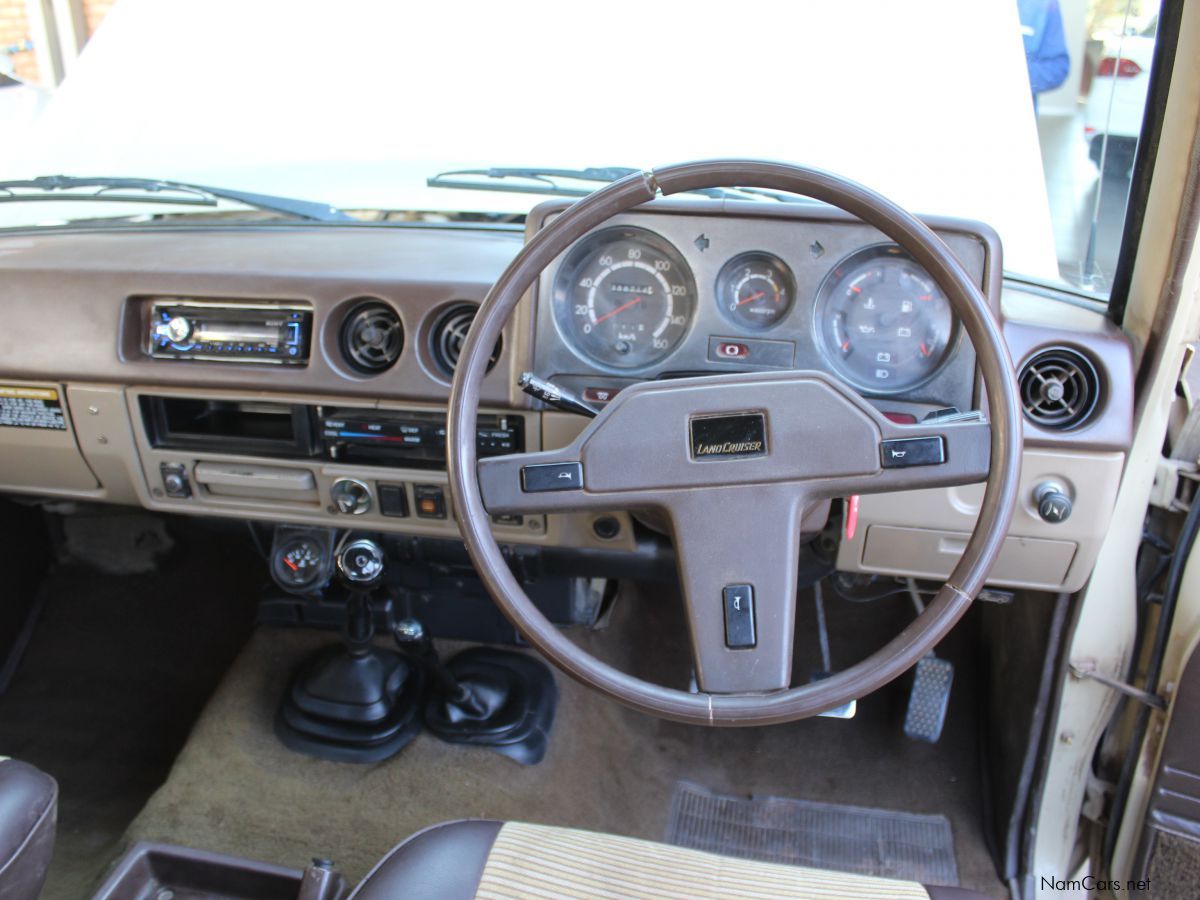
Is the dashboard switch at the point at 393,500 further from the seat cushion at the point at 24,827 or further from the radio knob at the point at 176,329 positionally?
the seat cushion at the point at 24,827

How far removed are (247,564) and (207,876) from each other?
1.23m

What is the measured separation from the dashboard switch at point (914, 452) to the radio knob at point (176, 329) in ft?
4.21

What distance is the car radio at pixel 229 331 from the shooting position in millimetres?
1750

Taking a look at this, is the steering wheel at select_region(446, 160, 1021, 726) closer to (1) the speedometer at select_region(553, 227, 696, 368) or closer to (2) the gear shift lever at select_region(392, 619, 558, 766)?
(1) the speedometer at select_region(553, 227, 696, 368)

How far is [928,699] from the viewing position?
2.27 metres

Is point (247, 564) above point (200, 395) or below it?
below

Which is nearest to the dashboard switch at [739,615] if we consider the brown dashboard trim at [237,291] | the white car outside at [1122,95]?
the brown dashboard trim at [237,291]

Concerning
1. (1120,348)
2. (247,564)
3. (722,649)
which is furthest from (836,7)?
(247,564)

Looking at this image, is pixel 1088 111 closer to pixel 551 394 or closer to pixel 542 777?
pixel 551 394

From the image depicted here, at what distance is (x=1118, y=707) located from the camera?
189 centimetres

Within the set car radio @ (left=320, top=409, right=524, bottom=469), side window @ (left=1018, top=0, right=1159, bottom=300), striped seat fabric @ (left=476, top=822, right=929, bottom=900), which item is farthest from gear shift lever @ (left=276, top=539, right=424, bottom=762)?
side window @ (left=1018, top=0, right=1159, bottom=300)

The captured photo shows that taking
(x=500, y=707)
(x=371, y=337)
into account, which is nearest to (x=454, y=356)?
(x=371, y=337)

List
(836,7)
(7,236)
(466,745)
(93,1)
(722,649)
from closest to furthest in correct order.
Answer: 1. (722,649)
2. (836,7)
3. (7,236)
4. (466,745)
5. (93,1)

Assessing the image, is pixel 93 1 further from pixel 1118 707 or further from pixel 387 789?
pixel 1118 707
